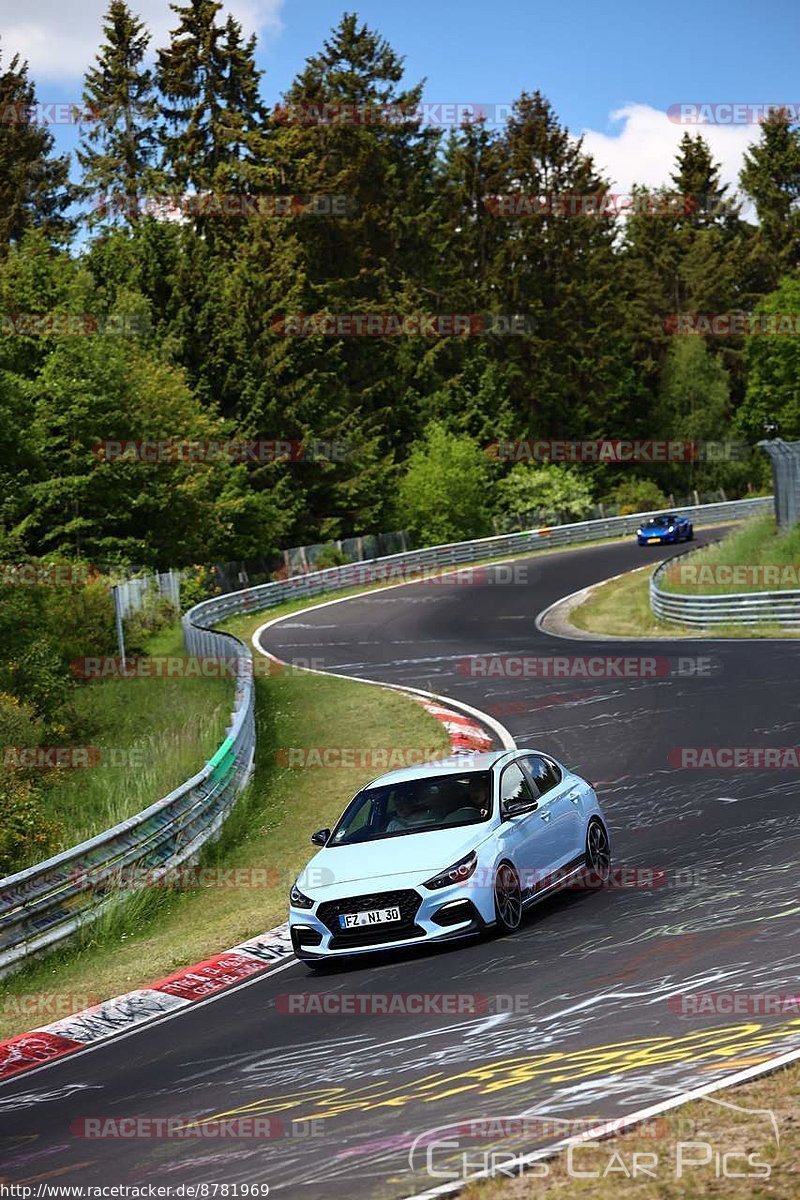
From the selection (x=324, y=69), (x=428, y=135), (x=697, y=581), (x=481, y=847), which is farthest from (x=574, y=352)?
(x=481, y=847)

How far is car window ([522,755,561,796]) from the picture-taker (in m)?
12.9

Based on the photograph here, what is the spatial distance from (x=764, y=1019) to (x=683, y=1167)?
2260mm

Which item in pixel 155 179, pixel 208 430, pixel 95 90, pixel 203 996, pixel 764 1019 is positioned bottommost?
pixel 203 996

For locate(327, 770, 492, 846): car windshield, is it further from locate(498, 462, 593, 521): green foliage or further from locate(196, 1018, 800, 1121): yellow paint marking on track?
locate(498, 462, 593, 521): green foliage

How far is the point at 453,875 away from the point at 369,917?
2.32ft

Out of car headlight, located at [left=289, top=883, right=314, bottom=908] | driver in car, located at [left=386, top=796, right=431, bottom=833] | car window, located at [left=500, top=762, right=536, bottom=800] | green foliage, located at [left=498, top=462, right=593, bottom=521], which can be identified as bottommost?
car headlight, located at [left=289, top=883, right=314, bottom=908]

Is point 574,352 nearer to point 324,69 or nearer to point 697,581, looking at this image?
point 324,69

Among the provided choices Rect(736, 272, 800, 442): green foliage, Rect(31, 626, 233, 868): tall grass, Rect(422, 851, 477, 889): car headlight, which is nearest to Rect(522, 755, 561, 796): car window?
Rect(422, 851, 477, 889): car headlight

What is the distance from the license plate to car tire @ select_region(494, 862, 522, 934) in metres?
0.80

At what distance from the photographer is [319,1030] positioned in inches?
379

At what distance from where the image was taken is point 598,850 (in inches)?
527

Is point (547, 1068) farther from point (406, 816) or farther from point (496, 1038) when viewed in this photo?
point (406, 816)

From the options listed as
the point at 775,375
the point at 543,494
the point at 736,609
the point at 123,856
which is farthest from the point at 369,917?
the point at 775,375

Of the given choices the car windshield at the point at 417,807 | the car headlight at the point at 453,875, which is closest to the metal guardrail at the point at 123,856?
the car windshield at the point at 417,807
